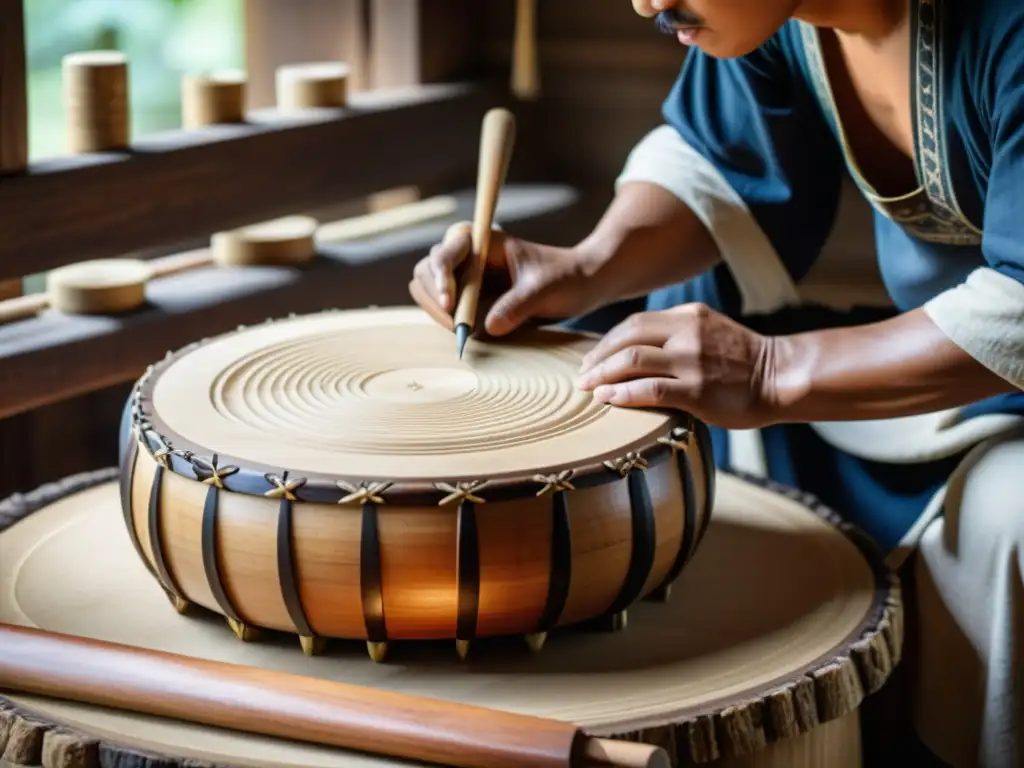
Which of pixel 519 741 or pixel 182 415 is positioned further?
pixel 182 415

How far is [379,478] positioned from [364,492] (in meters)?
0.02

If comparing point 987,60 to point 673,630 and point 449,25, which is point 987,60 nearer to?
point 673,630

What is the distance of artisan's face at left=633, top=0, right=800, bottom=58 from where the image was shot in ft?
5.15

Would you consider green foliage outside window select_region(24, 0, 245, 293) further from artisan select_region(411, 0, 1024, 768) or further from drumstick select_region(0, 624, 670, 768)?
drumstick select_region(0, 624, 670, 768)

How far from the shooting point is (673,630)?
1479 mm

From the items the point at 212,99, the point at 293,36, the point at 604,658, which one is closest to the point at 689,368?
the point at 604,658

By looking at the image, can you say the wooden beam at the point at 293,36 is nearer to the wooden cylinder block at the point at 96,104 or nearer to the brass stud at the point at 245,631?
the wooden cylinder block at the point at 96,104

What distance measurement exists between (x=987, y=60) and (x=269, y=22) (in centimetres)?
187

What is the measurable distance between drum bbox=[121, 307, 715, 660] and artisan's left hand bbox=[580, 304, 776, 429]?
0.03m

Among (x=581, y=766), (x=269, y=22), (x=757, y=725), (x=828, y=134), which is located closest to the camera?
(x=581, y=766)

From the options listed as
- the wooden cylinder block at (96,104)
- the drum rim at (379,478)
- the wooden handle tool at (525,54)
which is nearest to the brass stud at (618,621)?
the drum rim at (379,478)

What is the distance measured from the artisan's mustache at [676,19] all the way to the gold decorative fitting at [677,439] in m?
0.45

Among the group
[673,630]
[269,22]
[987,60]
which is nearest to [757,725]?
[673,630]

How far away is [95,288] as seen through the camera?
2.26 metres
